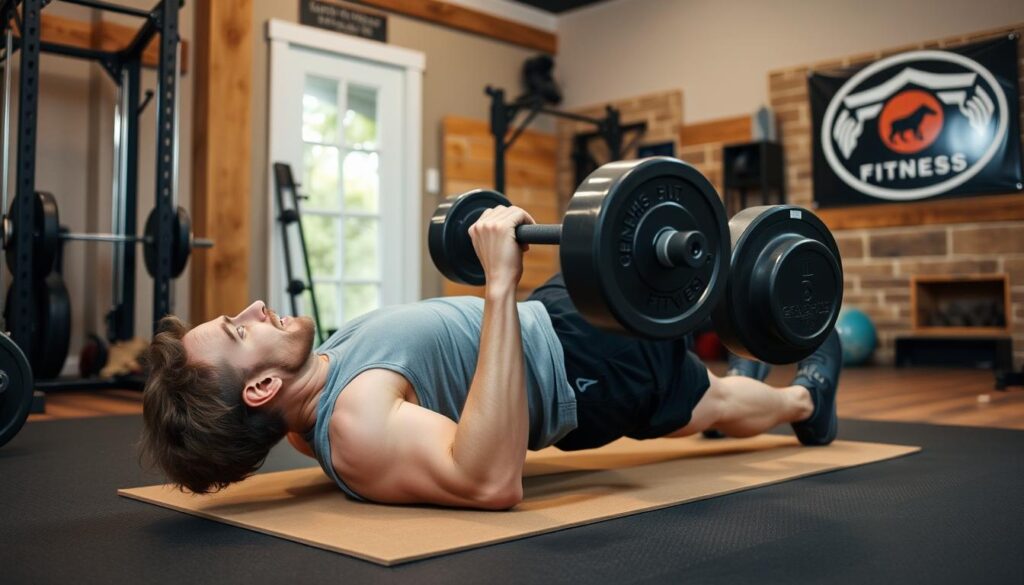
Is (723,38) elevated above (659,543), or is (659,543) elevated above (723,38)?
(723,38)

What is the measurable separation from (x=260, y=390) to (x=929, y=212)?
4491 mm

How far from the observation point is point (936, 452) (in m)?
2.15

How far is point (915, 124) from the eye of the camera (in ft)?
16.5

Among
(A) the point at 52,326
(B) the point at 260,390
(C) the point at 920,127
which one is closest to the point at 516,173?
(C) the point at 920,127

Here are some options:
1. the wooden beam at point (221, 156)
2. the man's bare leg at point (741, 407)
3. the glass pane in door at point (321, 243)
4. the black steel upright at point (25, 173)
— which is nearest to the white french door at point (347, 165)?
the glass pane in door at point (321, 243)

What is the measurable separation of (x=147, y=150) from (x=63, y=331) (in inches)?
53.7

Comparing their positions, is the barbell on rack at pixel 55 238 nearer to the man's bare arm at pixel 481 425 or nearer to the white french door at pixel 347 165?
the white french door at pixel 347 165

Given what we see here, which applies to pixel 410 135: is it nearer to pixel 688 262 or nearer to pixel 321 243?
pixel 321 243

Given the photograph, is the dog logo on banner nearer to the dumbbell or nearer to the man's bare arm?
the dumbbell

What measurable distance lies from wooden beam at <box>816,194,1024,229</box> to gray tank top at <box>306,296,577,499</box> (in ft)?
13.0

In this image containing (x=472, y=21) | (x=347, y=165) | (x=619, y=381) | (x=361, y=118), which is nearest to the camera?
(x=619, y=381)

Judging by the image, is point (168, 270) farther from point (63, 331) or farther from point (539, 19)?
point (539, 19)

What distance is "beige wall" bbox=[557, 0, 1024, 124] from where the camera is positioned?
5.10m

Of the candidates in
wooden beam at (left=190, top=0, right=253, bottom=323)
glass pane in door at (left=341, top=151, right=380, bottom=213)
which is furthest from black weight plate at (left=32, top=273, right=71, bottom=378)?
glass pane in door at (left=341, top=151, right=380, bottom=213)
